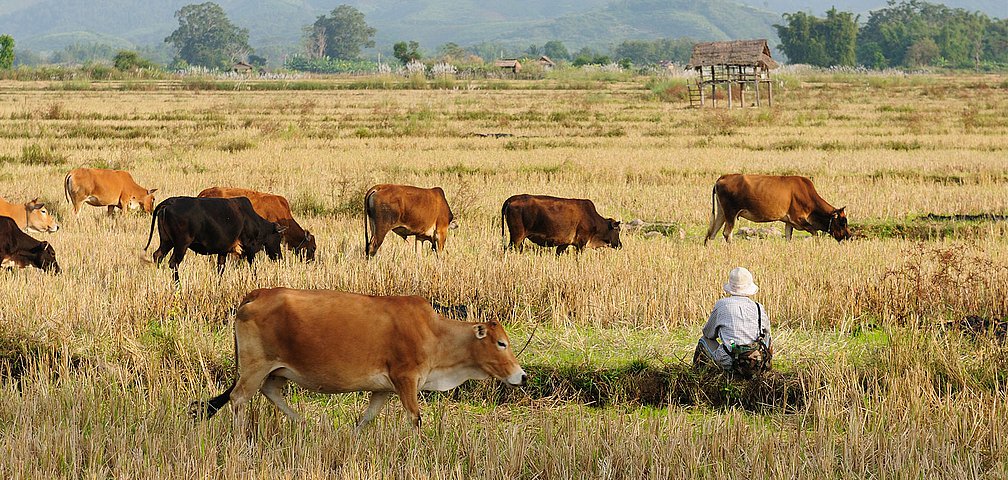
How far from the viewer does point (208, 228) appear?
9617mm

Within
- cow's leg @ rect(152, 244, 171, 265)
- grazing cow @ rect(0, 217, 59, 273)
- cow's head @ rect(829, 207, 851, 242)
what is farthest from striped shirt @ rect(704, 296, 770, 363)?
grazing cow @ rect(0, 217, 59, 273)

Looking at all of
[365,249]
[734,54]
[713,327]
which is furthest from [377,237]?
[734,54]

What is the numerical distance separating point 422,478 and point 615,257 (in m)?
6.07

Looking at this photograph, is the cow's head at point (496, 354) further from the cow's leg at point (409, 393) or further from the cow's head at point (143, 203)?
the cow's head at point (143, 203)

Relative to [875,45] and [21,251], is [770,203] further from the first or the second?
[875,45]

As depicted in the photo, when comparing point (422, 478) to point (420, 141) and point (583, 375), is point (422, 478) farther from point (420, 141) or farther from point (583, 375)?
point (420, 141)

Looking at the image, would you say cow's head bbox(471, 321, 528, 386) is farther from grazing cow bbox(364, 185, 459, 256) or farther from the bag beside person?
grazing cow bbox(364, 185, 459, 256)

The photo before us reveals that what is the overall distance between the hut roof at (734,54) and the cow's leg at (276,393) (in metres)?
39.4

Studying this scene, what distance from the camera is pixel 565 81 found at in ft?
209

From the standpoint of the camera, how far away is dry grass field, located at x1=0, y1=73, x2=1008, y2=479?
525 cm

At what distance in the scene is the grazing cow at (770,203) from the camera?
12.7 meters

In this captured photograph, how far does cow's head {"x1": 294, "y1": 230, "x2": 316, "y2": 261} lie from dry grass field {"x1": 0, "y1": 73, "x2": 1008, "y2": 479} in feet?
1.26

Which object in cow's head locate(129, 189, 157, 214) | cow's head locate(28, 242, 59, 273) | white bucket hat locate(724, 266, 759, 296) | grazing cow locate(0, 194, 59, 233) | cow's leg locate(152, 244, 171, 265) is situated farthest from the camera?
cow's head locate(129, 189, 157, 214)

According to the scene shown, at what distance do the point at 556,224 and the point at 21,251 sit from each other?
5.26 metres
